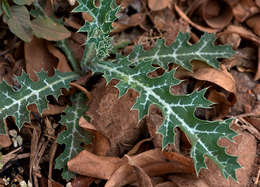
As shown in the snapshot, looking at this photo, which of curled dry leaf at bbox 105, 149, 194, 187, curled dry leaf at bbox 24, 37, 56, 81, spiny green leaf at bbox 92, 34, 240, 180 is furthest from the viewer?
curled dry leaf at bbox 24, 37, 56, 81

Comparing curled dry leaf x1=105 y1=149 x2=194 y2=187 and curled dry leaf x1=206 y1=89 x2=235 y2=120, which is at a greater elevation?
curled dry leaf x1=206 y1=89 x2=235 y2=120

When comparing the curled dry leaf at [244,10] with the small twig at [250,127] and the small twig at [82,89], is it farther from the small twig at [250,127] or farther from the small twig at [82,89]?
the small twig at [82,89]

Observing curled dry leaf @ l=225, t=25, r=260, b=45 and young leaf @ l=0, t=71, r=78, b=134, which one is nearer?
young leaf @ l=0, t=71, r=78, b=134

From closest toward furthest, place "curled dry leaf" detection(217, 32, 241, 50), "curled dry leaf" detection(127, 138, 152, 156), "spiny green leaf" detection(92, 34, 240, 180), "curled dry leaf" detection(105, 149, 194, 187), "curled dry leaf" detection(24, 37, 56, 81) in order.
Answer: "spiny green leaf" detection(92, 34, 240, 180) → "curled dry leaf" detection(105, 149, 194, 187) → "curled dry leaf" detection(127, 138, 152, 156) → "curled dry leaf" detection(24, 37, 56, 81) → "curled dry leaf" detection(217, 32, 241, 50)

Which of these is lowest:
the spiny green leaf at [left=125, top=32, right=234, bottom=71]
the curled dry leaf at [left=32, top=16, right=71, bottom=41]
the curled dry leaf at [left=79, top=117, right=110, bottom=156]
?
the curled dry leaf at [left=79, top=117, right=110, bottom=156]

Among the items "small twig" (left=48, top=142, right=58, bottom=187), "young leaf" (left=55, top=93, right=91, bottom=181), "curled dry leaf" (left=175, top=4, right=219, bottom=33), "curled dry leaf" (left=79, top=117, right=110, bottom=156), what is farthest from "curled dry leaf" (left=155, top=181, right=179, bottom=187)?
"curled dry leaf" (left=175, top=4, right=219, bottom=33)

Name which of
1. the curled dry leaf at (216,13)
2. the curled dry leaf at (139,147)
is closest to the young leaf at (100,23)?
the curled dry leaf at (139,147)

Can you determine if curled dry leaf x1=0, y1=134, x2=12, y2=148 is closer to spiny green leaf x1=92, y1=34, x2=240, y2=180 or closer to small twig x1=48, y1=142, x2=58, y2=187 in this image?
small twig x1=48, y1=142, x2=58, y2=187
